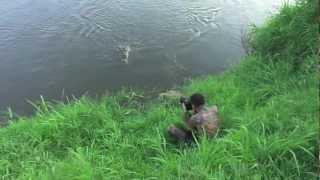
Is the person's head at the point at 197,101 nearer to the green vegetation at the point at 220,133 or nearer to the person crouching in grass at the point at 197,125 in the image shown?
the person crouching in grass at the point at 197,125

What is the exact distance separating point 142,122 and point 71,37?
172 inches

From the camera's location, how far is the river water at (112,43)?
8.43m

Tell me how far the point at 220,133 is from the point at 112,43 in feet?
16.0

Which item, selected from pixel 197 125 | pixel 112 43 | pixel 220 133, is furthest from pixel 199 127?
pixel 112 43

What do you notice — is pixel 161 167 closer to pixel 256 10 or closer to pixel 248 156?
pixel 248 156

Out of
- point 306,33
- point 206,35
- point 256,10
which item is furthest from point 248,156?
point 256,10

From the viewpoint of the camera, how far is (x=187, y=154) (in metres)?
4.51

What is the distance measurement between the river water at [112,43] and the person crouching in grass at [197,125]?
9.58ft

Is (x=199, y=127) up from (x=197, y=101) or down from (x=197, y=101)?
down

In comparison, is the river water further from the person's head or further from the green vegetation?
the person's head

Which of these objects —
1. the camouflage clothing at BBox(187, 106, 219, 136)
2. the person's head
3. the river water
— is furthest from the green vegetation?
the river water

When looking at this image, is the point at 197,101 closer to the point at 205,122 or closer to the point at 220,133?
the point at 205,122

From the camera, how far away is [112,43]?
9.56m

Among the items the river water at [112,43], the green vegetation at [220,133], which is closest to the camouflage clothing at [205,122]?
the green vegetation at [220,133]
